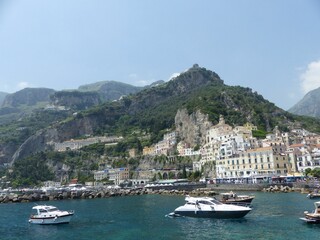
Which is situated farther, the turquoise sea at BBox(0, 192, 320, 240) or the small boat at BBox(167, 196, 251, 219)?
the small boat at BBox(167, 196, 251, 219)

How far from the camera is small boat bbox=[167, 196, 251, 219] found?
39.2 metres

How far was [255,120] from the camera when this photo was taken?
141m

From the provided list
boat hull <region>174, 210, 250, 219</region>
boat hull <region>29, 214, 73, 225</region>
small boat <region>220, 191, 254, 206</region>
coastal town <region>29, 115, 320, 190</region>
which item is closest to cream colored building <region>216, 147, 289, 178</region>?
coastal town <region>29, 115, 320, 190</region>

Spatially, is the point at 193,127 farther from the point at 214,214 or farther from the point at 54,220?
the point at 54,220

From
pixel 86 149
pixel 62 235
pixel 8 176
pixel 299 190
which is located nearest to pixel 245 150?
pixel 299 190

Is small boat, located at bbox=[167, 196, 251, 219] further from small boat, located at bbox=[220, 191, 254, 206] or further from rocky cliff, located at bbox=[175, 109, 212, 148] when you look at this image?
rocky cliff, located at bbox=[175, 109, 212, 148]

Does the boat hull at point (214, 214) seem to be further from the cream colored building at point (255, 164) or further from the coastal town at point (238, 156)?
the cream colored building at point (255, 164)

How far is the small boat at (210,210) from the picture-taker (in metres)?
39.2

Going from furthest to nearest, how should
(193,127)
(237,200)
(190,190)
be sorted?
1. (193,127)
2. (190,190)
3. (237,200)

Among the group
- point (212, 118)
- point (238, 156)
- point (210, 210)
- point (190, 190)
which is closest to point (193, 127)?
point (212, 118)

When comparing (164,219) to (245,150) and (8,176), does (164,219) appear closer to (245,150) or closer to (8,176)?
(245,150)

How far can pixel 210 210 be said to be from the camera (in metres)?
40.5

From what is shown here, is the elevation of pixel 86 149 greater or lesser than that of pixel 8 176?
greater

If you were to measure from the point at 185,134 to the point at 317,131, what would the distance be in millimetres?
52230
